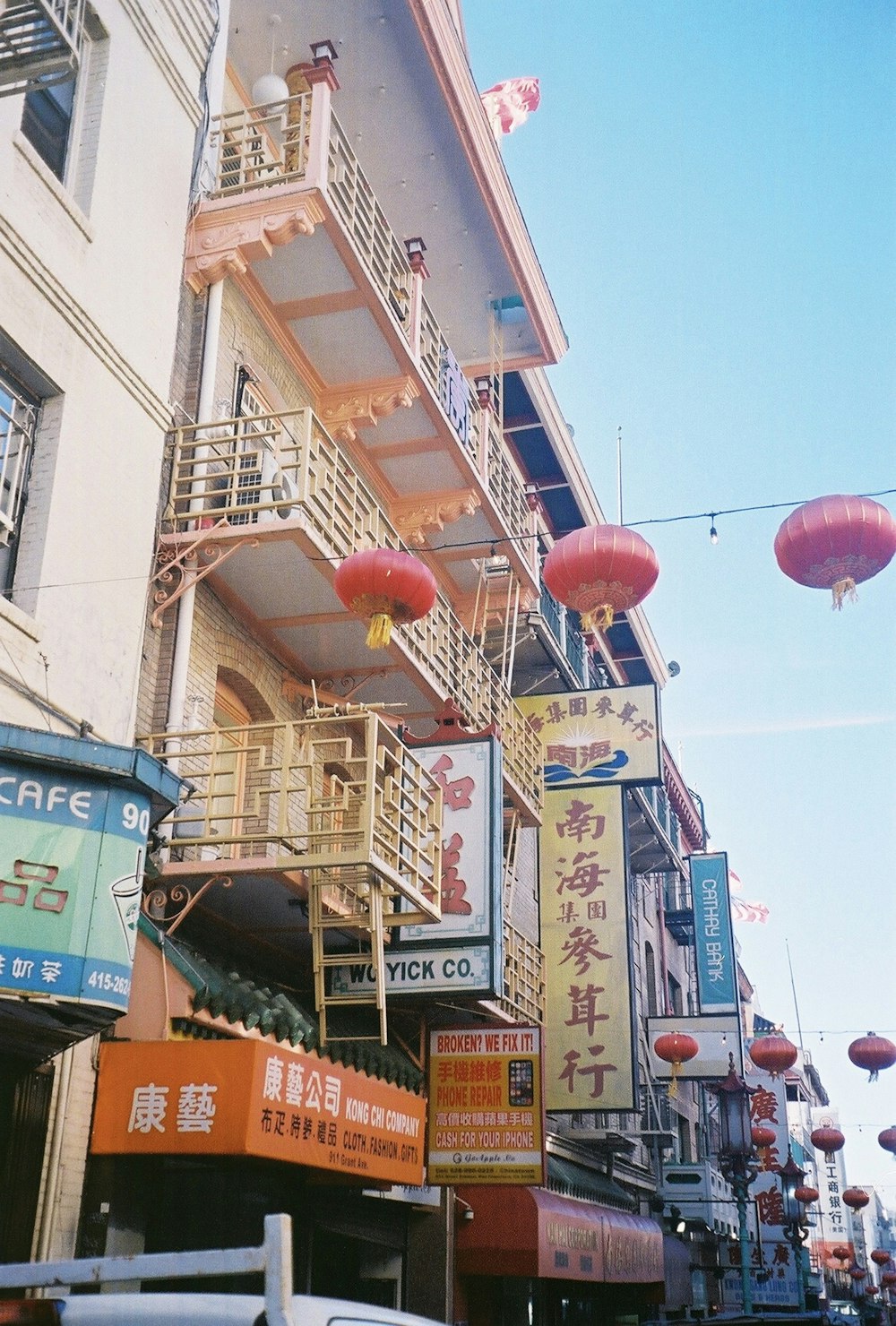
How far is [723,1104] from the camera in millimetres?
27234

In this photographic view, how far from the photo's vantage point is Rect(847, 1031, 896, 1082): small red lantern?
28.8 metres

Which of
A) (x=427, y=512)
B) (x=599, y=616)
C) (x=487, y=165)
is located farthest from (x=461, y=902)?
(x=487, y=165)

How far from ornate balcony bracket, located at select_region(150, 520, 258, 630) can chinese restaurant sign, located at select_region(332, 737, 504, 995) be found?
11.8 ft

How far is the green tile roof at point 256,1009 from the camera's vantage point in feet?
34.0

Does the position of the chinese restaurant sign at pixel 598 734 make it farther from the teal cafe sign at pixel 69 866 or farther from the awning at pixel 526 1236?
the teal cafe sign at pixel 69 866

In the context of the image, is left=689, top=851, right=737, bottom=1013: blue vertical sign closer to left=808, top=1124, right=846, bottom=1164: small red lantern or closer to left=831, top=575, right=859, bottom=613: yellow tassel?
left=808, top=1124, right=846, bottom=1164: small red lantern

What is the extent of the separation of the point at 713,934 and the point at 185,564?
23.2 m

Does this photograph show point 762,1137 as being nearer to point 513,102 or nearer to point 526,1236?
point 526,1236

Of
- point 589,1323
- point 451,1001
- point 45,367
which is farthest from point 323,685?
point 589,1323

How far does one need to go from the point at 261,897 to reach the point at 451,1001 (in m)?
3.48

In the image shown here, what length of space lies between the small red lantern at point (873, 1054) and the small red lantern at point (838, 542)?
20962 millimetres

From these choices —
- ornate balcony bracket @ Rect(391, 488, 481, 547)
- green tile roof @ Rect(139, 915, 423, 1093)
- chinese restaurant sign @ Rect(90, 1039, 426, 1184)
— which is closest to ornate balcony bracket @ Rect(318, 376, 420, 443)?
ornate balcony bracket @ Rect(391, 488, 481, 547)

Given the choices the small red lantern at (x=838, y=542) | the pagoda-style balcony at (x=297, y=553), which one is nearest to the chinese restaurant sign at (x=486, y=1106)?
the pagoda-style balcony at (x=297, y=553)

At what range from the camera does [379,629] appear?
12.5m
